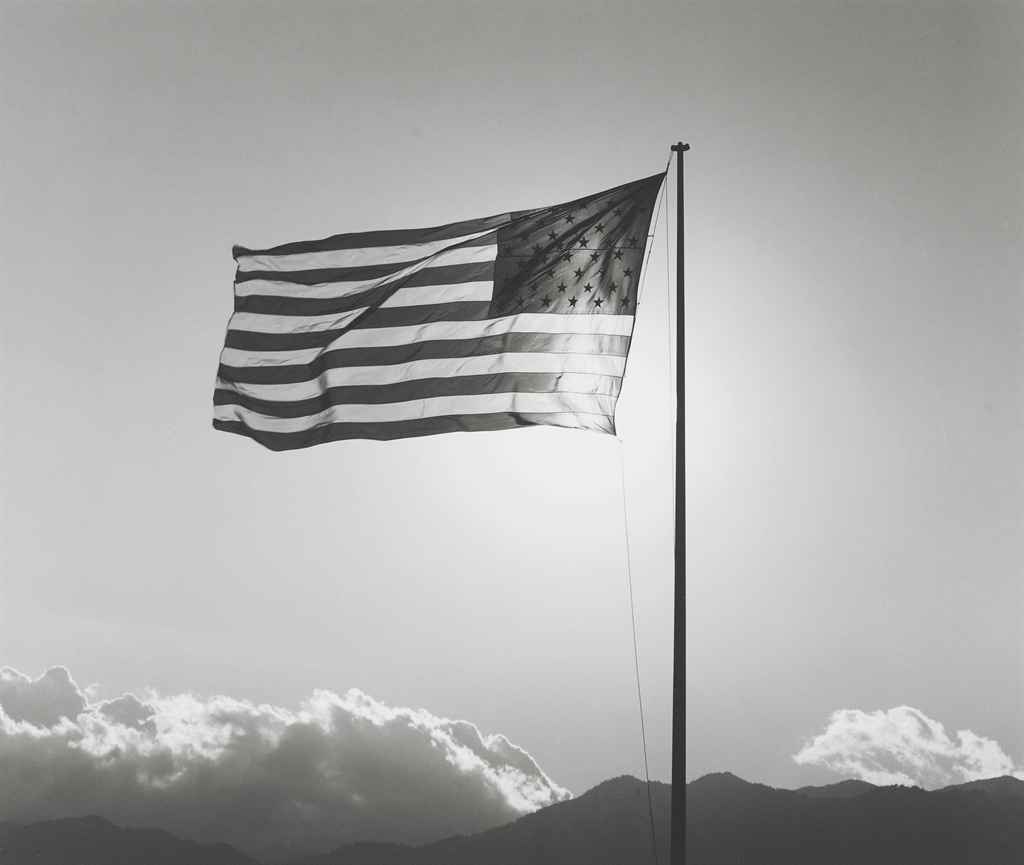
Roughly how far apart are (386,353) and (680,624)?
4.95 meters

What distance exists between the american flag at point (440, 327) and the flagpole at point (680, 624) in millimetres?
783

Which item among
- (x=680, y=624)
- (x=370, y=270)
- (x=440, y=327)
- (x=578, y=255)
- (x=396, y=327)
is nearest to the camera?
(x=680, y=624)

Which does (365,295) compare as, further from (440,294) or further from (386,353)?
(440,294)

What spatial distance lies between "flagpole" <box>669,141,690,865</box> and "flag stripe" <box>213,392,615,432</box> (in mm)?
1047

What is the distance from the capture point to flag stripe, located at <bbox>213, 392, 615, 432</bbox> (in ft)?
33.3

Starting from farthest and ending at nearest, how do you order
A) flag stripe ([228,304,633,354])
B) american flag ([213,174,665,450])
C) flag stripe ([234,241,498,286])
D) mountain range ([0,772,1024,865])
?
mountain range ([0,772,1024,865])
flag stripe ([234,241,498,286])
flag stripe ([228,304,633,354])
american flag ([213,174,665,450])

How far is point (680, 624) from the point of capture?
854 cm

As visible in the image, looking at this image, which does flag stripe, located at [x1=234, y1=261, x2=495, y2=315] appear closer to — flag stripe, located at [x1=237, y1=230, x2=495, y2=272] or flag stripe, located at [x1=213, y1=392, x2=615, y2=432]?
flag stripe, located at [x1=237, y1=230, x2=495, y2=272]

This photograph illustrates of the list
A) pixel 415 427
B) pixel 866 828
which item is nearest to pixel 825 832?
pixel 866 828

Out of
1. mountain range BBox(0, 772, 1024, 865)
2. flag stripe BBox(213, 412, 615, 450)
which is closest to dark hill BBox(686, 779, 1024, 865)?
mountain range BBox(0, 772, 1024, 865)

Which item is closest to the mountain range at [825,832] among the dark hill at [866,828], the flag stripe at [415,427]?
the dark hill at [866,828]

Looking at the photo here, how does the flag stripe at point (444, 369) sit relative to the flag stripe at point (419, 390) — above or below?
above

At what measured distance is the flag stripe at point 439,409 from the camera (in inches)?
400

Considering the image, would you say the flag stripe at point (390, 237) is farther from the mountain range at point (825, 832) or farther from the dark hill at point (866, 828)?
the dark hill at point (866, 828)
